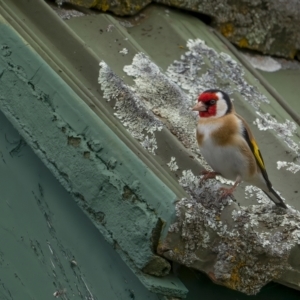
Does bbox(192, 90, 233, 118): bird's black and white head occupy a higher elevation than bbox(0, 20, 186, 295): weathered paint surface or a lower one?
lower

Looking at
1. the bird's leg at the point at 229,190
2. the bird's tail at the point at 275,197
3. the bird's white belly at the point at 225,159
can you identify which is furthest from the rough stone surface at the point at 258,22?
the bird's tail at the point at 275,197

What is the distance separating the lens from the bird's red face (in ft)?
9.12

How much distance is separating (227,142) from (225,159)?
16 cm

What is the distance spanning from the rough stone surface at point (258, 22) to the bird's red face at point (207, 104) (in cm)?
72

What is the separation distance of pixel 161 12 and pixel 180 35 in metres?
0.18

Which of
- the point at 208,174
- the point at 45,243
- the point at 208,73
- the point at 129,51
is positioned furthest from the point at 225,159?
the point at 45,243

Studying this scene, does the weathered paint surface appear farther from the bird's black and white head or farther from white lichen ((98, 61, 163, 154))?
the bird's black and white head

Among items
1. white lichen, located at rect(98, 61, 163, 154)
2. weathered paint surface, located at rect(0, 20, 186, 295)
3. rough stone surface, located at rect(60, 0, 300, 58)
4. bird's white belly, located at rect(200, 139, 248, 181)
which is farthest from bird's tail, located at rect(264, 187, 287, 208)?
rough stone surface, located at rect(60, 0, 300, 58)

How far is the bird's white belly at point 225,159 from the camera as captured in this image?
8.71 ft

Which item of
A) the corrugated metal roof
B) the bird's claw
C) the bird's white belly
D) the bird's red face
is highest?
the corrugated metal roof

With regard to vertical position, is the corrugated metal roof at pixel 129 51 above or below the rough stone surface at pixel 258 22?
above

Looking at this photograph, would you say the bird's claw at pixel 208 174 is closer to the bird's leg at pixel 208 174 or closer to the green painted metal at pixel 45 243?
the bird's leg at pixel 208 174

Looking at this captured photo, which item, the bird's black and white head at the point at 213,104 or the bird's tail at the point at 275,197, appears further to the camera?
the bird's black and white head at the point at 213,104

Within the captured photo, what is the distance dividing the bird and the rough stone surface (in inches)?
28.4
